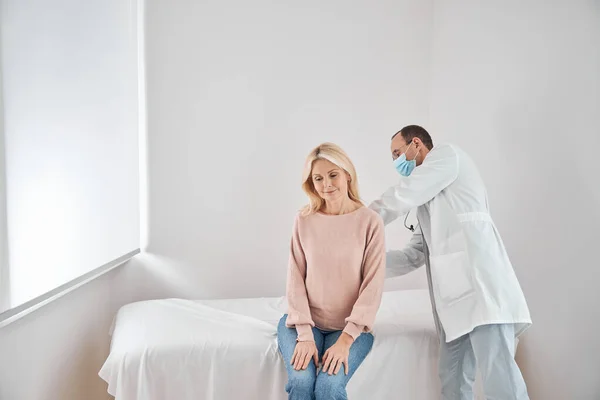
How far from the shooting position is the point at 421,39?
2734 mm

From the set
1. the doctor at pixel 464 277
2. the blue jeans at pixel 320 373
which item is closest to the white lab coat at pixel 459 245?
the doctor at pixel 464 277

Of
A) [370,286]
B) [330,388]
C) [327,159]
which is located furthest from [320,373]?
[327,159]

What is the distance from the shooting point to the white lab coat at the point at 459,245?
149 cm

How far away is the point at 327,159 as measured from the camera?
160 centimetres

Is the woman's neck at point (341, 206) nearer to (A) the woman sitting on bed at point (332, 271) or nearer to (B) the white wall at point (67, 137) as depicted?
(A) the woman sitting on bed at point (332, 271)

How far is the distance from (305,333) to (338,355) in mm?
136

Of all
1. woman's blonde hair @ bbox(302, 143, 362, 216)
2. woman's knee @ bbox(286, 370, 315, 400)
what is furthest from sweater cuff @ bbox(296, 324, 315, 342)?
woman's blonde hair @ bbox(302, 143, 362, 216)

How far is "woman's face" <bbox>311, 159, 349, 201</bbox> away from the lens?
1.61 meters

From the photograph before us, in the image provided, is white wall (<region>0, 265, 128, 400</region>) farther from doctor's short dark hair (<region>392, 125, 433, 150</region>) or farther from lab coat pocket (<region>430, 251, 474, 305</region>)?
doctor's short dark hair (<region>392, 125, 433, 150</region>)

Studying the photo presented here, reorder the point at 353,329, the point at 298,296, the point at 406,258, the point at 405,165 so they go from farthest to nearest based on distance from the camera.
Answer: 1. the point at 406,258
2. the point at 405,165
3. the point at 298,296
4. the point at 353,329

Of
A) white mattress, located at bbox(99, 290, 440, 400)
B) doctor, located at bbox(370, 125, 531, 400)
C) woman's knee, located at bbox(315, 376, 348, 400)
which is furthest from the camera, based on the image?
white mattress, located at bbox(99, 290, 440, 400)

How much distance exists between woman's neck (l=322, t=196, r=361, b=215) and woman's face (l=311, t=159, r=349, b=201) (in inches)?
0.9

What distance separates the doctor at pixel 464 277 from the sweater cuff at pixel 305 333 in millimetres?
482

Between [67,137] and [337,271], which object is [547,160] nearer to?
[337,271]
